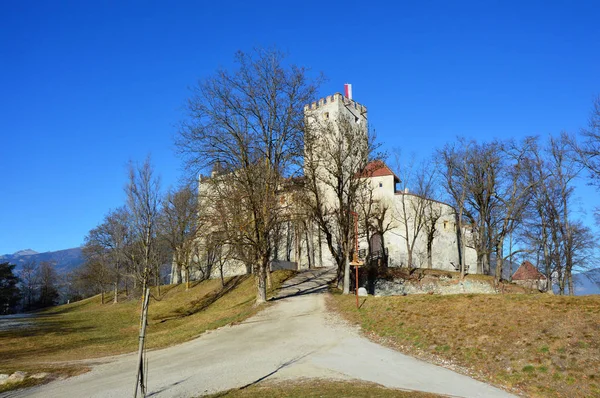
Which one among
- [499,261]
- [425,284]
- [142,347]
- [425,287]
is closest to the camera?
[142,347]

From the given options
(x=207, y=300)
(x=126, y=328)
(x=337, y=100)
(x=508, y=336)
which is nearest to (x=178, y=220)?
(x=207, y=300)

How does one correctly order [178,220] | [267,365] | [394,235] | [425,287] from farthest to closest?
1. [394,235]
2. [178,220]
3. [425,287]
4. [267,365]

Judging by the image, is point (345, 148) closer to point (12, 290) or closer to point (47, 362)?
point (47, 362)

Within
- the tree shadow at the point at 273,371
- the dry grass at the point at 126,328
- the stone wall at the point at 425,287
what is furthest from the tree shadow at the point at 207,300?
the tree shadow at the point at 273,371

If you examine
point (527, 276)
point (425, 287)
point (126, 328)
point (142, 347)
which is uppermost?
point (142, 347)

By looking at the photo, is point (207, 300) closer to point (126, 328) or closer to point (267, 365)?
point (126, 328)

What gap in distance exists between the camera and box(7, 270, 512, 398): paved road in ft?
33.7

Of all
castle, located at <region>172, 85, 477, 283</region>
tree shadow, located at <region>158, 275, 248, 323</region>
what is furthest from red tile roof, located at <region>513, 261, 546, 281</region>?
tree shadow, located at <region>158, 275, 248, 323</region>

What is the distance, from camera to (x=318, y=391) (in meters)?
9.09

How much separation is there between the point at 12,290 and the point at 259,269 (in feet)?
157

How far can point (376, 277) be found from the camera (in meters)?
34.7

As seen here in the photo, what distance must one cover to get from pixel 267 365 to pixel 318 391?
3.46m

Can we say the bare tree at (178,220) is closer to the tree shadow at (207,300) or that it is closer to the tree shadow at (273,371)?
the tree shadow at (207,300)

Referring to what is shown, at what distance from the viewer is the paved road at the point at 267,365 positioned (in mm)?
10273
